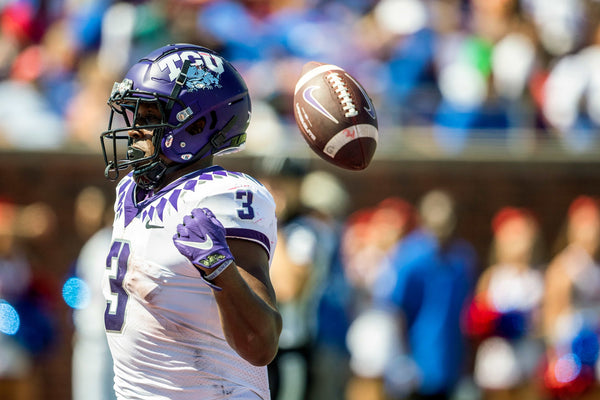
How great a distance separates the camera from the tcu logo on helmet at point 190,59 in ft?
10.7

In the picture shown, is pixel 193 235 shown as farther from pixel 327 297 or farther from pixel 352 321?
pixel 352 321

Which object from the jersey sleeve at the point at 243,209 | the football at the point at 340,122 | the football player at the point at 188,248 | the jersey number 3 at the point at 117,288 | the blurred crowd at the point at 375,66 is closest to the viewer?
the football player at the point at 188,248

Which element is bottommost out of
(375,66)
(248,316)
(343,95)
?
(248,316)

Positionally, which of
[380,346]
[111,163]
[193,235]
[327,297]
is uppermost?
[111,163]

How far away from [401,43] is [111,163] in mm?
6540

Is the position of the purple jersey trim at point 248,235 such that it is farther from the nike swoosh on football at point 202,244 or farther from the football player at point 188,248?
the nike swoosh on football at point 202,244

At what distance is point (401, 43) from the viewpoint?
948 cm

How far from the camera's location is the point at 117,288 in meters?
3.16

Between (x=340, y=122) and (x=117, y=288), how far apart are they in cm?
108

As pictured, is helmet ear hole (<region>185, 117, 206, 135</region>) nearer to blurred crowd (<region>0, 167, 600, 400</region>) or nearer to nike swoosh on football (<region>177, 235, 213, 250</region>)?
nike swoosh on football (<region>177, 235, 213, 250</region>)

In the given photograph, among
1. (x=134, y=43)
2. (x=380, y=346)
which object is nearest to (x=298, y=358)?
(x=380, y=346)

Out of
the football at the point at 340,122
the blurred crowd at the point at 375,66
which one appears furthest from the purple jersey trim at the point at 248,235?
the blurred crowd at the point at 375,66

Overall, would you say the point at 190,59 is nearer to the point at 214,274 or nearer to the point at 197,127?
the point at 197,127

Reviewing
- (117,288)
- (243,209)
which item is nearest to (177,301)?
(117,288)
